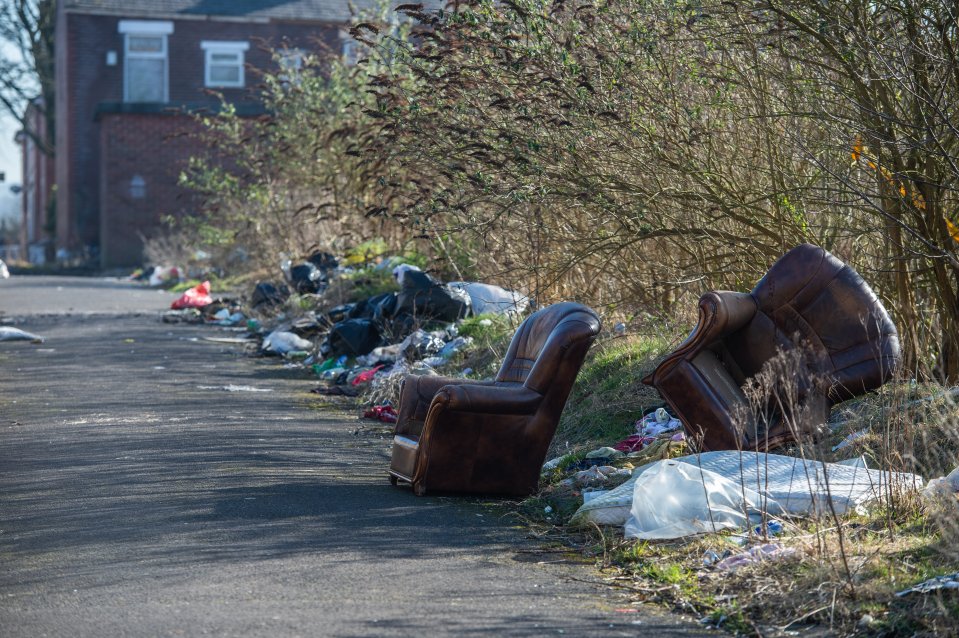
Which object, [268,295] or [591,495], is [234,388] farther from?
[268,295]

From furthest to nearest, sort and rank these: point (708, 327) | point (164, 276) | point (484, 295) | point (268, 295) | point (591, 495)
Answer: point (164, 276)
point (268, 295)
point (484, 295)
point (708, 327)
point (591, 495)

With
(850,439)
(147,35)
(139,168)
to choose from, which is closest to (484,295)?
(850,439)

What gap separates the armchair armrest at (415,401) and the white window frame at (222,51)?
1424 inches

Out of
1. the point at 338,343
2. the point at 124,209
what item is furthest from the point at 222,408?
the point at 124,209

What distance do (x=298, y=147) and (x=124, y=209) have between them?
20983 millimetres

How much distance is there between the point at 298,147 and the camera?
22.1m

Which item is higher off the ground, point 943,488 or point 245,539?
point 943,488

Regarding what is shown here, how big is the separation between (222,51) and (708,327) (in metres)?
37.6

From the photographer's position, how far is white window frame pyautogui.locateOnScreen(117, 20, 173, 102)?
4281 centimetres

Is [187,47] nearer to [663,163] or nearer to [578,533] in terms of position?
[663,163]

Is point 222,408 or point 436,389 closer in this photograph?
point 436,389

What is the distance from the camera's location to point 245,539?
6586 millimetres

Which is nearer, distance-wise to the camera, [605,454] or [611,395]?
[605,454]

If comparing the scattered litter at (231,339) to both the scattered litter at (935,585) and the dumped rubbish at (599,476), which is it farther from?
the scattered litter at (935,585)
